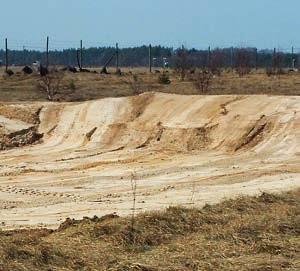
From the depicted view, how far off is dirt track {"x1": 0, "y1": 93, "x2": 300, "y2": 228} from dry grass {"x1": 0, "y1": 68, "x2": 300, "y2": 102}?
356 inches

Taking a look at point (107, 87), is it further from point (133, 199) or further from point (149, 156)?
point (133, 199)

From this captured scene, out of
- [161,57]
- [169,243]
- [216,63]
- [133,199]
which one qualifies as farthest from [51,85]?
[161,57]

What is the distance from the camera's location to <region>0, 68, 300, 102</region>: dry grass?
38188 millimetres

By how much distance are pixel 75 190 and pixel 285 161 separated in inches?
223

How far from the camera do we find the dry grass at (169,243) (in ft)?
27.9

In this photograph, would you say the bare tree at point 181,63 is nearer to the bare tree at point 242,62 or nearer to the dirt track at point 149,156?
the bare tree at point 242,62

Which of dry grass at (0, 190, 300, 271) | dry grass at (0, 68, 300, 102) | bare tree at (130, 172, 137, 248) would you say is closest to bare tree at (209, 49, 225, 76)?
dry grass at (0, 68, 300, 102)

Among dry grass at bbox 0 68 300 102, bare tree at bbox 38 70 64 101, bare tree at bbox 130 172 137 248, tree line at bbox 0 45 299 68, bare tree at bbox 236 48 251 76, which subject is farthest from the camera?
tree line at bbox 0 45 299 68

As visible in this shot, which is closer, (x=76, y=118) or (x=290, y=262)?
(x=290, y=262)

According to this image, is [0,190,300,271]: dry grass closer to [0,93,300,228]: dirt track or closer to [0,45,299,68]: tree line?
[0,93,300,228]: dirt track

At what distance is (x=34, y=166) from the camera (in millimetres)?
21859

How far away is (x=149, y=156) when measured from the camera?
22.8 metres

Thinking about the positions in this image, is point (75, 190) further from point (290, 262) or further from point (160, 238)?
point (290, 262)

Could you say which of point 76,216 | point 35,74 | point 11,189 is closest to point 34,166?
point 11,189
